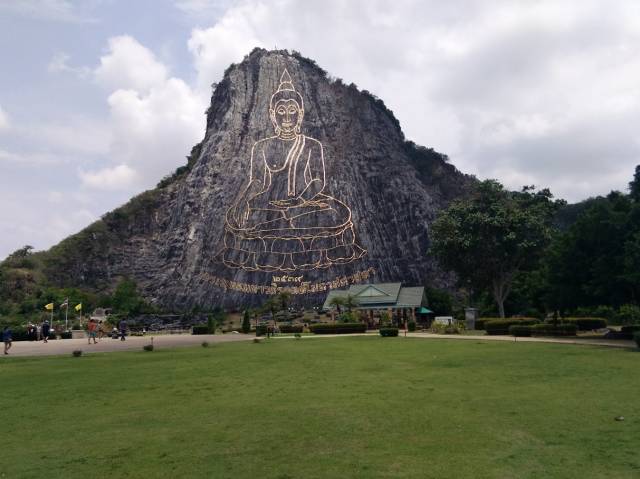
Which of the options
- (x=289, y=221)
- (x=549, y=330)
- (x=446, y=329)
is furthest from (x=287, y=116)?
(x=549, y=330)

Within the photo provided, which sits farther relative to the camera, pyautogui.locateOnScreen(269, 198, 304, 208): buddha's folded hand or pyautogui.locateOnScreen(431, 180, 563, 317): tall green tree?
pyautogui.locateOnScreen(269, 198, 304, 208): buddha's folded hand

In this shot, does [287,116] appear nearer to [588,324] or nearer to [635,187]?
[588,324]

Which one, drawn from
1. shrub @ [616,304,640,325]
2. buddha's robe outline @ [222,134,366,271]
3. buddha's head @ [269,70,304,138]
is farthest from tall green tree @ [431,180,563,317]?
buddha's head @ [269,70,304,138]

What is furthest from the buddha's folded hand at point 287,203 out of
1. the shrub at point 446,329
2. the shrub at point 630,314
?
the shrub at point 630,314

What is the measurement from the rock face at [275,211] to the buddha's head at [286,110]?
0.87 feet

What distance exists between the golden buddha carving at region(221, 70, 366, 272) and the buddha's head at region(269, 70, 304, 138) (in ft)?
0.88

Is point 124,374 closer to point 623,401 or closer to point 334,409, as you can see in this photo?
point 334,409

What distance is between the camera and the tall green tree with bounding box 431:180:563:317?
47500 millimetres

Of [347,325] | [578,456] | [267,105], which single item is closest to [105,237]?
[267,105]

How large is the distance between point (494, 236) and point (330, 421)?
40979 mm

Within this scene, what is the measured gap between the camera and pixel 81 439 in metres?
9.38

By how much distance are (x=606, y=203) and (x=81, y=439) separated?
29.5 m

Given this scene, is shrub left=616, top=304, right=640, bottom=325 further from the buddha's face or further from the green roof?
the buddha's face

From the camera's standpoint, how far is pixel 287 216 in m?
76.2
